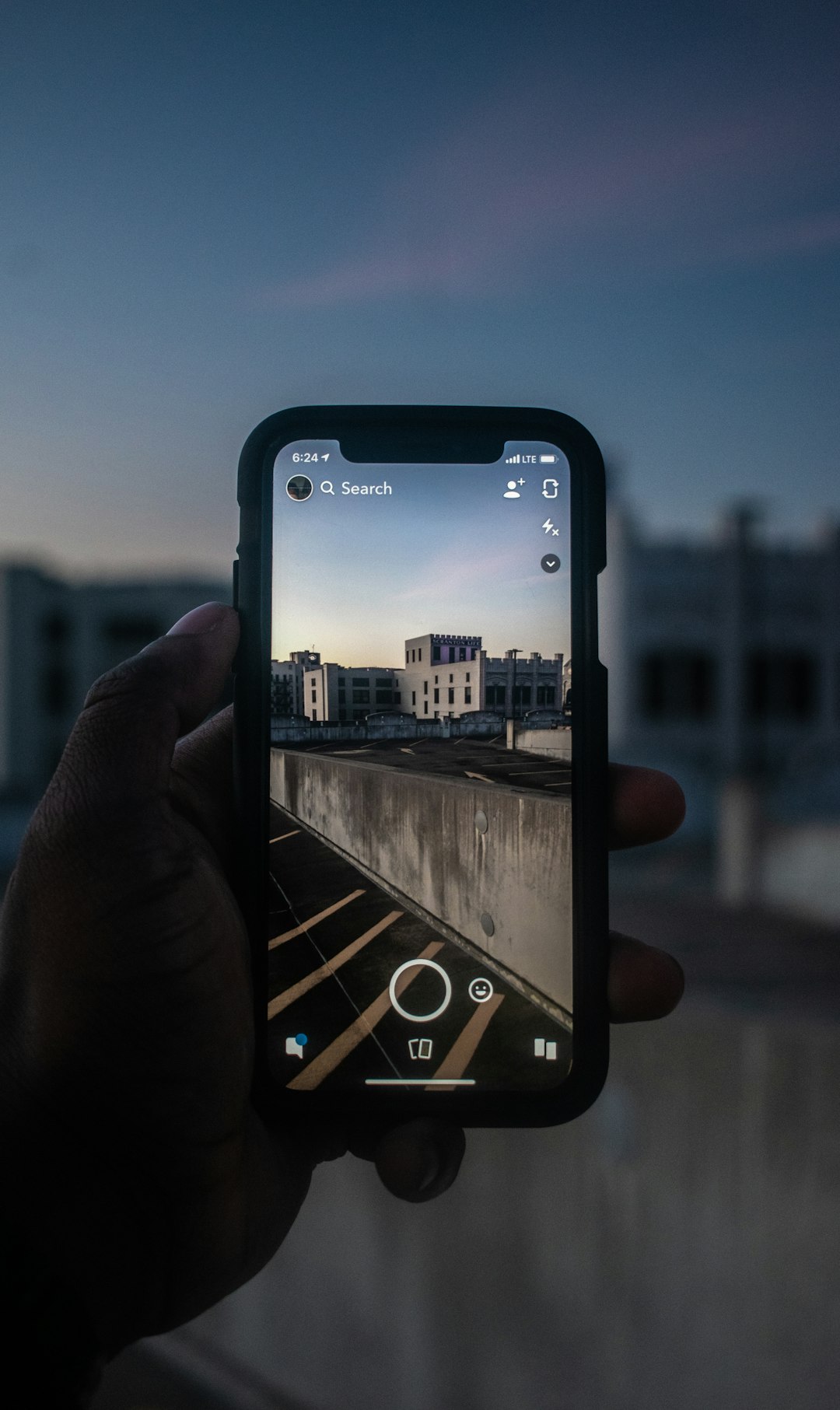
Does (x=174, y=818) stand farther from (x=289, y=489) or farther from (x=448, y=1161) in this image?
(x=448, y=1161)

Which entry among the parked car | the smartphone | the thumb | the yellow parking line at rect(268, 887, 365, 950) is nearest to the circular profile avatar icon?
the smartphone

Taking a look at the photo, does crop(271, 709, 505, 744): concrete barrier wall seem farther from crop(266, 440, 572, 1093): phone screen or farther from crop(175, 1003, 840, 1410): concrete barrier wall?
crop(175, 1003, 840, 1410): concrete barrier wall

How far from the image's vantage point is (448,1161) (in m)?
1.20

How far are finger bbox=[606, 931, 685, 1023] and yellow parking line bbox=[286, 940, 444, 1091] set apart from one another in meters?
0.33

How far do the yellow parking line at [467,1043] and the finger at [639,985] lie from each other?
6.9 inches

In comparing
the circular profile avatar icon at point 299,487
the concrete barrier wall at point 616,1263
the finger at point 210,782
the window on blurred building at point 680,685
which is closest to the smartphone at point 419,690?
the circular profile avatar icon at point 299,487

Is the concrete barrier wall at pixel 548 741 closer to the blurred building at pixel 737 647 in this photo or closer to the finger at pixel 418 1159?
the finger at pixel 418 1159

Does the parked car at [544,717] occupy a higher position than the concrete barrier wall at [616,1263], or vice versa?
the parked car at [544,717]

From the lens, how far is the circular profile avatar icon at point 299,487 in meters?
1.25

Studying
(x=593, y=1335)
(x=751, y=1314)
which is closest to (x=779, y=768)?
(x=751, y=1314)

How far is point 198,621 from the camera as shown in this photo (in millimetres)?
1230

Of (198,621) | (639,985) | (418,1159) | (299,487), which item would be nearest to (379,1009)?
(418,1159)

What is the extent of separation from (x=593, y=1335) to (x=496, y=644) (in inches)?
618

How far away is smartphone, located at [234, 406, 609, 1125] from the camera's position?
4.00ft
